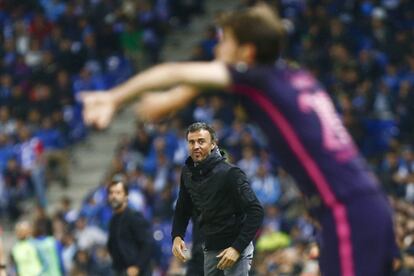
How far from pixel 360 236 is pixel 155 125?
14.5m

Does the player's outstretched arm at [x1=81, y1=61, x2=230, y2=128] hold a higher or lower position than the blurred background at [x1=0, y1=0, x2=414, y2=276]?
higher

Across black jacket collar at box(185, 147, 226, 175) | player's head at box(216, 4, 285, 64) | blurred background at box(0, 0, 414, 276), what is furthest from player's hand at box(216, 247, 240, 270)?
blurred background at box(0, 0, 414, 276)

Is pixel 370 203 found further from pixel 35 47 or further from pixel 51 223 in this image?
pixel 35 47

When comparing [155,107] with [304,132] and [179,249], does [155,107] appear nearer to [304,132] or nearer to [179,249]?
[304,132]

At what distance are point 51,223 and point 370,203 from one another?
1477 centimetres

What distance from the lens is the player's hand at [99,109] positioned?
459cm

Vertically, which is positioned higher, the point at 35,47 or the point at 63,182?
the point at 35,47

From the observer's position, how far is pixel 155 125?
19375 millimetres

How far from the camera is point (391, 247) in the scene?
16.7 feet

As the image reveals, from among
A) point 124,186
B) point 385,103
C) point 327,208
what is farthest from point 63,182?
point 327,208

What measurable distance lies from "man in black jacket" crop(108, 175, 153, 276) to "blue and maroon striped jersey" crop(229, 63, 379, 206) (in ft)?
18.8

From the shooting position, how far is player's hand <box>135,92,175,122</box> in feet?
15.0

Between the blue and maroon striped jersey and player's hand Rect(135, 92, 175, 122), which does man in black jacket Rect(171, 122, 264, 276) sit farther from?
player's hand Rect(135, 92, 175, 122)

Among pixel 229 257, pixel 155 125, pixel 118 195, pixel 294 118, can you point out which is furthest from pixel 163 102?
pixel 155 125
